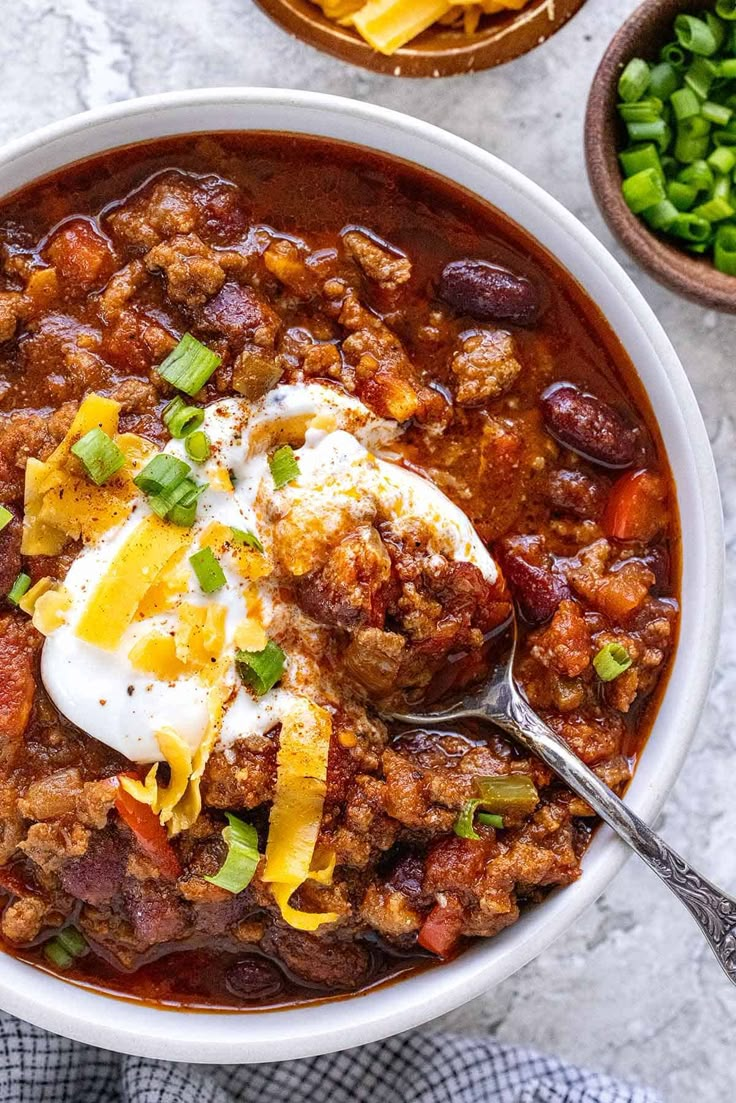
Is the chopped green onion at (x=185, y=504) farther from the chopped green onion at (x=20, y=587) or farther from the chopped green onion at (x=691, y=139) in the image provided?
the chopped green onion at (x=691, y=139)

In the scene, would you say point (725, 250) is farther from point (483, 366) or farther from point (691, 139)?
point (483, 366)

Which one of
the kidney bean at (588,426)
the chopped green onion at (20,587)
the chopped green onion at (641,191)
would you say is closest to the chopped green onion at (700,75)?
the chopped green onion at (641,191)

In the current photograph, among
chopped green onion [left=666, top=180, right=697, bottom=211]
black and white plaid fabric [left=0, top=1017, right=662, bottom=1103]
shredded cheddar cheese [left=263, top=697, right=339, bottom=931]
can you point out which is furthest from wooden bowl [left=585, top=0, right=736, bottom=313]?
black and white plaid fabric [left=0, top=1017, right=662, bottom=1103]

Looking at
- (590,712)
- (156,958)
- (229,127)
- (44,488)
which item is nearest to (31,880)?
(156,958)

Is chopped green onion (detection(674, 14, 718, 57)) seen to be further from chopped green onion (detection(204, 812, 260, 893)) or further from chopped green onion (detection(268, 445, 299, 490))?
chopped green onion (detection(204, 812, 260, 893))

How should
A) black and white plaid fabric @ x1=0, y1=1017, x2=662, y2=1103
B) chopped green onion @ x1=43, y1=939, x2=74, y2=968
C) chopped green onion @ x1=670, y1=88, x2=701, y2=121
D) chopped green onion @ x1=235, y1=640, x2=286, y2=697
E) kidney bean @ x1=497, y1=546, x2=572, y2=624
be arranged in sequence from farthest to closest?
black and white plaid fabric @ x1=0, y1=1017, x2=662, y2=1103 → chopped green onion @ x1=670, y1=88, x2=701, y2=121 → chopped green onion @ x1=43, y1=939, x2=74, y2=968 → kidney bean @ x1=497, y1=546, x2=572, y2=624 → chopped green onion @ x1=235, y1=640, x2=286, y2=697

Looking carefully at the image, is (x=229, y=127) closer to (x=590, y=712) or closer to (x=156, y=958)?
(x=590, y=712)

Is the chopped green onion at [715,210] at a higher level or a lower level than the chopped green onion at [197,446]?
higher
